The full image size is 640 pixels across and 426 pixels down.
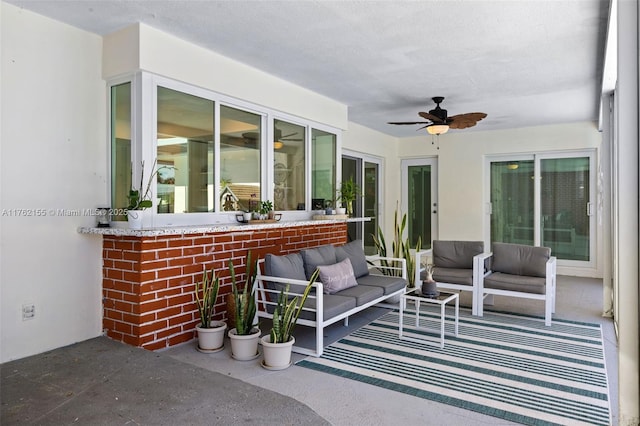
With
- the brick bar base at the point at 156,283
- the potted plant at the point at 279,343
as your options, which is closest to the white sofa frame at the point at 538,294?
the potted plant at the point at 279,343

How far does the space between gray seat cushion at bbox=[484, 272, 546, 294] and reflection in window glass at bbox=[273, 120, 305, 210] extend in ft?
7.59

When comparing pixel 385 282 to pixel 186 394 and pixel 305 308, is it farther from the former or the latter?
pixel 186 394

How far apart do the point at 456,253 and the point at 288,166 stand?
228cm

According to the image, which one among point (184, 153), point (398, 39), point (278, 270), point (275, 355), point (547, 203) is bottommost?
point (275, 355)

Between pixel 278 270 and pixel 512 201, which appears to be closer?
pixel 278 270

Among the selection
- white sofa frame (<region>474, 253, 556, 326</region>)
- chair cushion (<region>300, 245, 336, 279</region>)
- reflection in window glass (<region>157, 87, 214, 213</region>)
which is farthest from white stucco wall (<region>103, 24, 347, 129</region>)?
white sofa frame (<region>474, 253, 556, 326</region>)

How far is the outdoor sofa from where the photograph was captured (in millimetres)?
3576

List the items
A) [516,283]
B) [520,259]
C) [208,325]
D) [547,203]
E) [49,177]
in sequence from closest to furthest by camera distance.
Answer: [49,177] → [208,325] → [516,283] → [520,259] → [547,203]

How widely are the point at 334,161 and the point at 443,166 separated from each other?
10.2 ft

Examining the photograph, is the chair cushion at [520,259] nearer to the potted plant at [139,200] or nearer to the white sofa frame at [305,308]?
the white sofa frame at [305,308]

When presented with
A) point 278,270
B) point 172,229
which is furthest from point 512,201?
point 172,229

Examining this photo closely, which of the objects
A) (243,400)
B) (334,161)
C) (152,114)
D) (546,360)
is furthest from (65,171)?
(546,360)

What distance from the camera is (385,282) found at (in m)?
4.63

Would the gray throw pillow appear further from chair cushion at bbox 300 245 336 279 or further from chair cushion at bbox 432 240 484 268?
chair cushion at bbox 432 240 484 268
